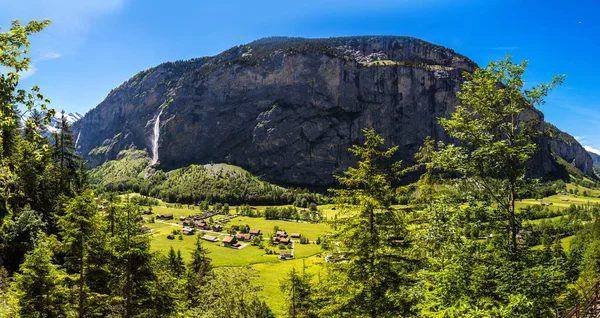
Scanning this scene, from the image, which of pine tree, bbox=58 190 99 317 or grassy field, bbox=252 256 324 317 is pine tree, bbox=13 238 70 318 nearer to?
pine tree, bbox=58 190 99 317

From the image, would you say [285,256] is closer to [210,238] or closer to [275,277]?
[275,277]

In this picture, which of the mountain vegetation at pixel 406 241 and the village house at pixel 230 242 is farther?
the village house at pixel 230 242

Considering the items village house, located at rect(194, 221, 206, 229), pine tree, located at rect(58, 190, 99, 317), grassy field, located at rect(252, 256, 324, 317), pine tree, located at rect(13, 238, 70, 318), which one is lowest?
grassy field, located at rect(252, 256, 324, 317)

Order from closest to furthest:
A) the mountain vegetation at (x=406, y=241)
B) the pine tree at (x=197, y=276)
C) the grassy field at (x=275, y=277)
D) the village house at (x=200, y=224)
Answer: the mountain vegetation at (x=406, y=241) → the pine tree at (x=197, y=276) → the grassy field at (x=275, y=277) → the village house at (x=200, y=224)

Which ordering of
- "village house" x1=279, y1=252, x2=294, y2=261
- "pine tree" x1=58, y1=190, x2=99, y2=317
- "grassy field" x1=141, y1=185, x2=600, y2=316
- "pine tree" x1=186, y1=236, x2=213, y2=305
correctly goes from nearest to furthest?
"pine tree" x1=58, y1=190, x2=99, y2=317
"pine tree" x1=186, y1=236, x2=213, y2=305
"grassy field" x1=141, y1=185, x2=600, y2=316
"village house" x1=279, y1=252, x2=294, y2=261

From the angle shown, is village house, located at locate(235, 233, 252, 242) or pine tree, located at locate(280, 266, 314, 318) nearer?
pine tree, located at locate(280, 266, 314, 318)

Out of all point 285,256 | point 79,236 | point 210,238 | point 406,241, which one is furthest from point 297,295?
point 210,238

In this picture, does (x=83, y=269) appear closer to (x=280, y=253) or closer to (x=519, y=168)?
(x=519, y=168)

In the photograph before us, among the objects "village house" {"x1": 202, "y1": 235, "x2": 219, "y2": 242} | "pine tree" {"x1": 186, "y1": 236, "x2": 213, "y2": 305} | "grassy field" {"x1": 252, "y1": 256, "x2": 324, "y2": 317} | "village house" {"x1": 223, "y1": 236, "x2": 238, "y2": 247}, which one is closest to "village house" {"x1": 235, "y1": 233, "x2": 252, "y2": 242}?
"village house" {"x1": 223, "y1": 236, "x2": 238, "y2": 247}

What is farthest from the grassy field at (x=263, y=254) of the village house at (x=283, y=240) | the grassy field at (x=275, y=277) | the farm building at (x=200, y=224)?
the farm building at (x=200, y=224)

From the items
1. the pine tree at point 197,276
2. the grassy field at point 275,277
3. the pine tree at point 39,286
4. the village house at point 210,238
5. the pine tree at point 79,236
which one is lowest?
the grassy field at point 275,277

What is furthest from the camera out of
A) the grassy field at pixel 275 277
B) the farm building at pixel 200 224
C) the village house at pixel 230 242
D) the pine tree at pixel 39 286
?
the farm building at pixel 200 224

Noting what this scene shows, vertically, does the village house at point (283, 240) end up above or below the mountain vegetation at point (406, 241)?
below

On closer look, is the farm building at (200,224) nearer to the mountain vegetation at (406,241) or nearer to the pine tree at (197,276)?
the pine tree at (197,276)
